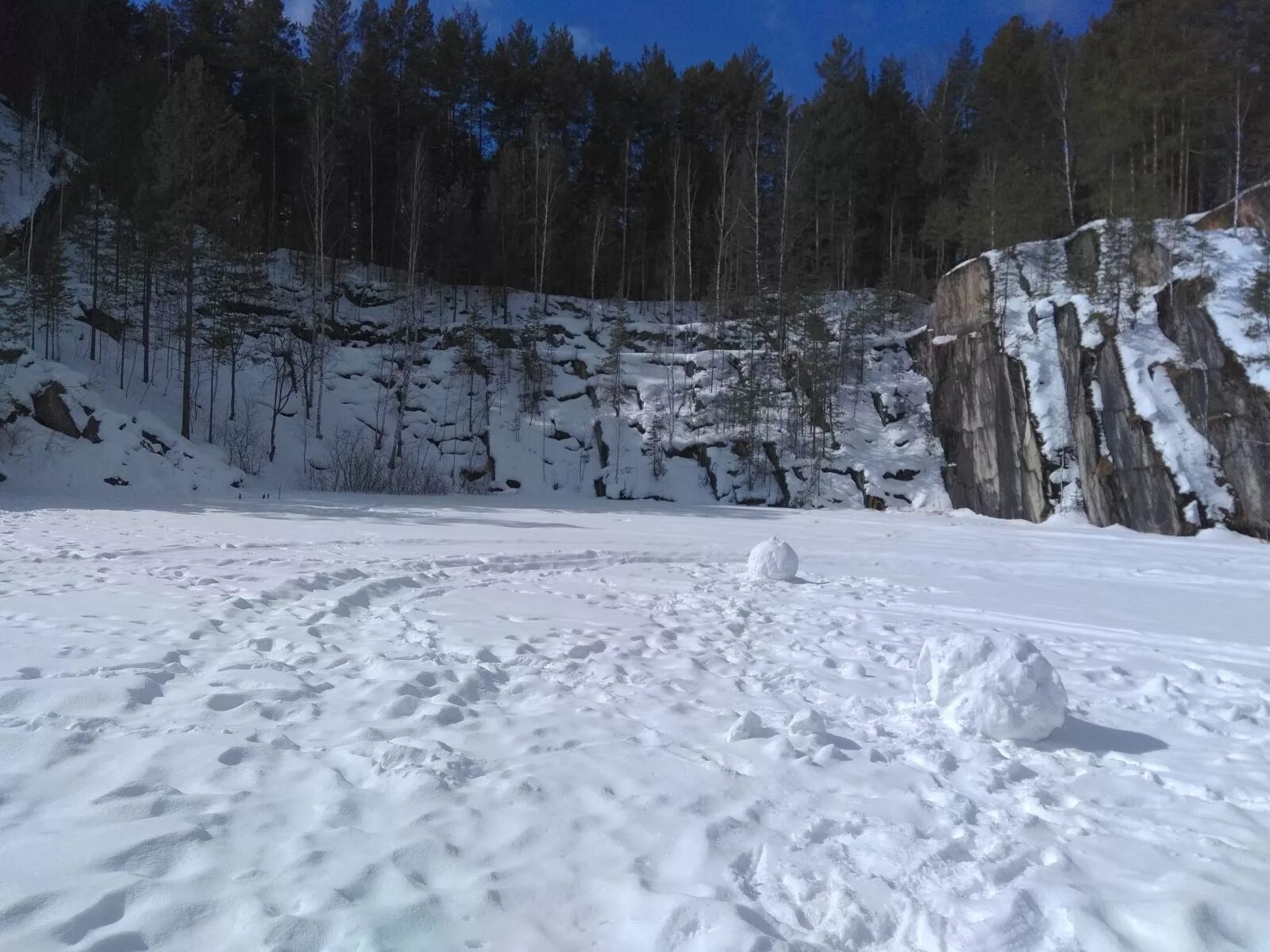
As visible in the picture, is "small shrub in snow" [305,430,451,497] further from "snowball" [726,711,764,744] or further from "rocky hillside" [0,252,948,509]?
Result: "snowball" [726,711,764,744]

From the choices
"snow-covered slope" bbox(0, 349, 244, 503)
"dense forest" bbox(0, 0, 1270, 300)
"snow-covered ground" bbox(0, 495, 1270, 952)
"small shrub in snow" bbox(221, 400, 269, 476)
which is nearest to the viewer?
"snow-covered ground" bbox(0, 495, 1270, 952)

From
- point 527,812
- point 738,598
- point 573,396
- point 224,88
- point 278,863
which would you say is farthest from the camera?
point 224,88

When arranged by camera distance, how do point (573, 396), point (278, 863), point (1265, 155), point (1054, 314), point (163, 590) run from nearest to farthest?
point (278, 863) < point (163, 590) < point (1054, 314) < point (1265, 155) < point (573, 396)

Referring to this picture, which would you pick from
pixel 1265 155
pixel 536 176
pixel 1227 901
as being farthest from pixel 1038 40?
pixel 1227 901

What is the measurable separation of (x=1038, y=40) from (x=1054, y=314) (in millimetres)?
19178

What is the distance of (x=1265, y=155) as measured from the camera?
19016mm

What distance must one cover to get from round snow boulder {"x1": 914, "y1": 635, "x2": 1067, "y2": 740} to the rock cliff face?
1319cm

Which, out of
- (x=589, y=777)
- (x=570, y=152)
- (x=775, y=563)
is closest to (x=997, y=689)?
(x=589, y=777)

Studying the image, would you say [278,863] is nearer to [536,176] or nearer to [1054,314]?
[1054,314]

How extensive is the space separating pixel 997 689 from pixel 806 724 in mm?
929

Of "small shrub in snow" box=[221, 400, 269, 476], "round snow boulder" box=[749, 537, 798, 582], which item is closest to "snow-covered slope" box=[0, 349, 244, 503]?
"small shrub in snow" box=[221, 400, 269, 476]

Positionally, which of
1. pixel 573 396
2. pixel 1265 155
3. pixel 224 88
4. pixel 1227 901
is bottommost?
pixel 1227 901

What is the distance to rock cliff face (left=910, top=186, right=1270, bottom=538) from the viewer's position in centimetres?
1350

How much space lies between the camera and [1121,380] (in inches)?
600
